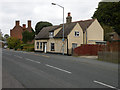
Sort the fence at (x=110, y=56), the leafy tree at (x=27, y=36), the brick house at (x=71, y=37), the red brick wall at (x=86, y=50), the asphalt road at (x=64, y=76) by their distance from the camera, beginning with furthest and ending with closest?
the leafy tree at (x=27, y=36) → the brick house at (x=71, y=37) → the red brick wall at (x=86, y=50) → the fence at (x=110, y=56) → the asphalt road at (x=64, y=76)

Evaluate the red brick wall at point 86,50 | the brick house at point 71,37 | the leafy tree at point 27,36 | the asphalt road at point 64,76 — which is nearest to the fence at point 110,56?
the asphalt road at point 64,76

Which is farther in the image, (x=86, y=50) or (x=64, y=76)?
(x=86, y=50)

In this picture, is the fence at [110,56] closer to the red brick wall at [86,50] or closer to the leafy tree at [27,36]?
the red brick wall at [86,50]

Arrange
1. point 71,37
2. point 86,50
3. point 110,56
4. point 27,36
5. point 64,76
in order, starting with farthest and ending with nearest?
1. point 27,36
2. point 71,37
3. point 86,50
4. point 110,56
5. point 64,76

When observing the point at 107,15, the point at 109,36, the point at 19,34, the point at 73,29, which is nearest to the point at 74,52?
the point at 73,29

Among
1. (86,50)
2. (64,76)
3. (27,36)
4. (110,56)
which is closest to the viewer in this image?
(64,76)

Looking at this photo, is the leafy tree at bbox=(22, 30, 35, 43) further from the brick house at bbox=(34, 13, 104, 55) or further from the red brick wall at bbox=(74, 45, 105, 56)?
the red brick wall at bbox=(74, 45, 105, 56)

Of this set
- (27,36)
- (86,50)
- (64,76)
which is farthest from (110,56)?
(27,36)

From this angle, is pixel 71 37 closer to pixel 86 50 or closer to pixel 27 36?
pixel 86 50

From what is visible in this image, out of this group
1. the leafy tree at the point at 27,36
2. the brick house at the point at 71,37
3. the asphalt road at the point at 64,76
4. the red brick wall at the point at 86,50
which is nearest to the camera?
the asphalt road at the point at 64,76

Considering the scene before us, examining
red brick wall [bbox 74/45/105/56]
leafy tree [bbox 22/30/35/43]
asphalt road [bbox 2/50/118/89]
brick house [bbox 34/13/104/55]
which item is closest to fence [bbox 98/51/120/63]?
asphalt road [bbox 2/50/118/89]

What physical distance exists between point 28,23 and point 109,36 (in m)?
42.4

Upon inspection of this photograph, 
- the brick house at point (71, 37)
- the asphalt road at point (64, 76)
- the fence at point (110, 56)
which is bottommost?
the asphalt road at point (64, 76)

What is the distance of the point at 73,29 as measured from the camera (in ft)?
104
